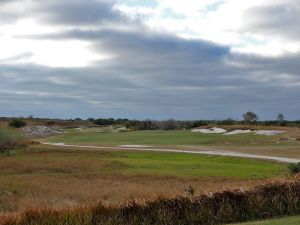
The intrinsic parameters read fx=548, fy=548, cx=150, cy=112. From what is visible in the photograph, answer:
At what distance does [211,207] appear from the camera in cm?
1340

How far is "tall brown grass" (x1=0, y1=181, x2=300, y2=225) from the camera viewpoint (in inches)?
470

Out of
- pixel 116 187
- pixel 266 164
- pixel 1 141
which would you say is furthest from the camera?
pixel 1 141

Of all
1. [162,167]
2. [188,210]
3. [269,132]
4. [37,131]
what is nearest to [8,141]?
[162,167]

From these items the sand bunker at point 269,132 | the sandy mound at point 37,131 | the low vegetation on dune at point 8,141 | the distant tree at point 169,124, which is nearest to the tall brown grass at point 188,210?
the low vegetation on dune at point 8,141

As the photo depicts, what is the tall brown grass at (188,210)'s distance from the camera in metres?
11.9

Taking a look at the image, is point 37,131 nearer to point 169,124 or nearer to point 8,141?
point 169,124

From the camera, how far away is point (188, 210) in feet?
43.0

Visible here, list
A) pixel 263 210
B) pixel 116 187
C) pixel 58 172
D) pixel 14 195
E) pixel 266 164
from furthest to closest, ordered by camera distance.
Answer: pixel 266 164, pixel 58 172, pixel 116 187, pixel 14 195, pixel 263 210

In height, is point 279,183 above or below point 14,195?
above

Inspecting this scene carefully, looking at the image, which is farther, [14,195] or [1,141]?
[1,141]

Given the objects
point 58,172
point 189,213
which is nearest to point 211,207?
point 189,213

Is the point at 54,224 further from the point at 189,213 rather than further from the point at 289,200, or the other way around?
the point at 289,200

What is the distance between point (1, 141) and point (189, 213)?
5533 centimetres

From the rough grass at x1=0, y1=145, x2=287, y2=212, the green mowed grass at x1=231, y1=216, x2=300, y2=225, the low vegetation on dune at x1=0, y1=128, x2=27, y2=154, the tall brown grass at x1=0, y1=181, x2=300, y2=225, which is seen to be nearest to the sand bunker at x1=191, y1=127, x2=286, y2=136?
the rough grass at x1=0, y1=145, x2=287, y2=212
